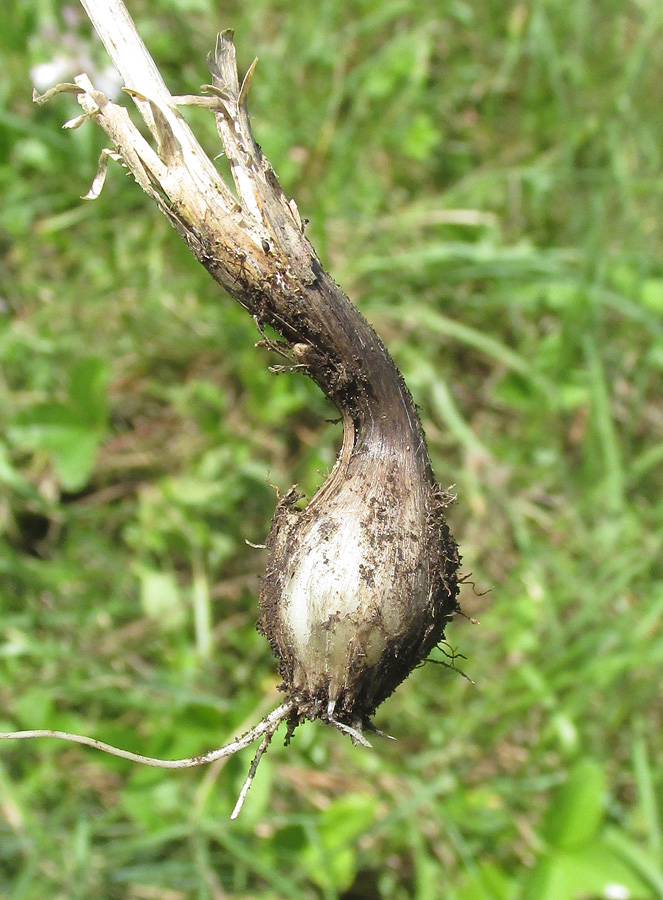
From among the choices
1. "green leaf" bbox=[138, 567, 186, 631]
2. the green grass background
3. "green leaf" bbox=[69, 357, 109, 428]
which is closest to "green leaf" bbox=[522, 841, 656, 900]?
the green grass background

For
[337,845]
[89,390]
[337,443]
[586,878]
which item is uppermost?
[337,443]

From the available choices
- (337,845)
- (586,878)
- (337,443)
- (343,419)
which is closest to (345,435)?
(343,419)

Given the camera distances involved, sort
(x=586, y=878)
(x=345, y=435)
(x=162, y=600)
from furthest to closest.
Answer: (x=162, y=600) < (x=586, y=878) < (x=345, y=435)

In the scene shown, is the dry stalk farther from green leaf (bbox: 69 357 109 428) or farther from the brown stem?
green leaf (bbox: 69 357 109 428)

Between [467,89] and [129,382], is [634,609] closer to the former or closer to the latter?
[129,382]

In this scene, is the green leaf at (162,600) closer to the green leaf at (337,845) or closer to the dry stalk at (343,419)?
the green leaf at (337,845)

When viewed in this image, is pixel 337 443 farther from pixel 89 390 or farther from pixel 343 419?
pixel 343 419

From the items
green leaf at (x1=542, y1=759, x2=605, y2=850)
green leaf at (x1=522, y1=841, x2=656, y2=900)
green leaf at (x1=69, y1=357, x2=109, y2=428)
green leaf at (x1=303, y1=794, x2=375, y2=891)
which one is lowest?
green leaf at (x1=303, y1=794, x2=375, y2=891)
